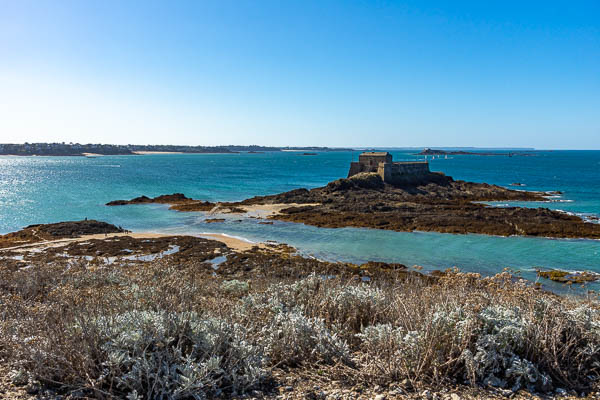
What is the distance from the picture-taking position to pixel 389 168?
43.9 m

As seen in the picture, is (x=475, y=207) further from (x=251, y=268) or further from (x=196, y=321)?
(x=196, y=321)

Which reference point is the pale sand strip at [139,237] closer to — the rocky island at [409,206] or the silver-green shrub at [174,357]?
the rocky island at [409,206]

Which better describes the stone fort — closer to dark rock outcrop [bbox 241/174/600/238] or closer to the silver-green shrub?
dark rock outcrop [bbox 241/174/600/238]

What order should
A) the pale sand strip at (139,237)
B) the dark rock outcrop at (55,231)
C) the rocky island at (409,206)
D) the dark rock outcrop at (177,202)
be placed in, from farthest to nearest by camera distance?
the dark rock outcrop at (177,202), the rocky island at (409,206), the dark rock outcrop at (55,231), the pale sand strip at (139,237)

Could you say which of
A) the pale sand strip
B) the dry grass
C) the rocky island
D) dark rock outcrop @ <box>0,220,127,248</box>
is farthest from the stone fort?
the dry grass

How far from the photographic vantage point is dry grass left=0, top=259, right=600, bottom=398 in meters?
3.57

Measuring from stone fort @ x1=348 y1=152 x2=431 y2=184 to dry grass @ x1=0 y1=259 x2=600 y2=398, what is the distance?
39.5 m

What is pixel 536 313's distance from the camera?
4.71 metres

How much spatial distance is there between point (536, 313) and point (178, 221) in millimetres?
26827

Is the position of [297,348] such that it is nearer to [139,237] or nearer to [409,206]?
[139,237]

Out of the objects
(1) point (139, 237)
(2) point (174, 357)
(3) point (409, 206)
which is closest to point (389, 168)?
(3) point (409, 206)

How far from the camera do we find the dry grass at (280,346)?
3566 mm

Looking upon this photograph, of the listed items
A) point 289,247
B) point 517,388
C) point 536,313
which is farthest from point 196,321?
point 289,247

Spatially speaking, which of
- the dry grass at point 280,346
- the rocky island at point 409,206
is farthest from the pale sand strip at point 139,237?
the dry grass at point 280,346
